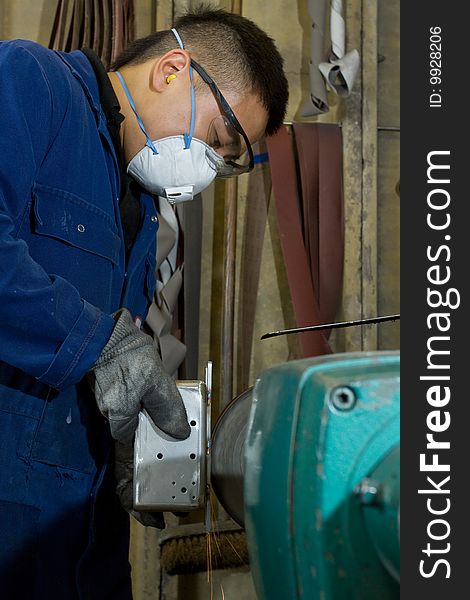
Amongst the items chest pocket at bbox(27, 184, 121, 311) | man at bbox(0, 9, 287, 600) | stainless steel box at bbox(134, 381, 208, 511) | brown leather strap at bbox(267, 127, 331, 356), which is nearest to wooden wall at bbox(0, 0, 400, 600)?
brown leather strap at bbox(267, 127, 331, 356)

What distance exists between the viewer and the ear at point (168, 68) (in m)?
1.57

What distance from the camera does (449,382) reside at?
0.67 m

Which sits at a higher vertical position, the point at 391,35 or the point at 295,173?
the point at 391,35

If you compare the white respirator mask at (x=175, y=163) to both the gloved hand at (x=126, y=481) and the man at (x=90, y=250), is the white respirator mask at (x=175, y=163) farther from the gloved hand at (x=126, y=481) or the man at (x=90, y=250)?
the gloved hand at (x=126, y=481)

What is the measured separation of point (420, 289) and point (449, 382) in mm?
92

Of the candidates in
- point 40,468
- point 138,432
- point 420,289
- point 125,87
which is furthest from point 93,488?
point 420,289

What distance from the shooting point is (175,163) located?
161 cm

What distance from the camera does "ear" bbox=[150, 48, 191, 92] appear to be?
157 cm

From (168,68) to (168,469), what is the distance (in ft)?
2.70

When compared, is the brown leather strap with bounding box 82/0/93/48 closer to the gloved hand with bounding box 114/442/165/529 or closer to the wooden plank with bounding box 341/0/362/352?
the wooden plank with bounding box 341/0/362/352

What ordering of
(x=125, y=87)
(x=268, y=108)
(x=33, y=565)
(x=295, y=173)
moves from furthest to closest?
1. (x=295, y=173)
2. (x=268, y=108)
3. (x=125, y=87)
4. (x=33, y=565)

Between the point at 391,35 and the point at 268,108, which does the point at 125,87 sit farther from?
the point at 391,35

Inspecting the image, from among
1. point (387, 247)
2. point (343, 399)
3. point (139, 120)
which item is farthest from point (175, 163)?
point (387, 247)

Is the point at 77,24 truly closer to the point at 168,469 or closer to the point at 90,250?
the point at 90,250
